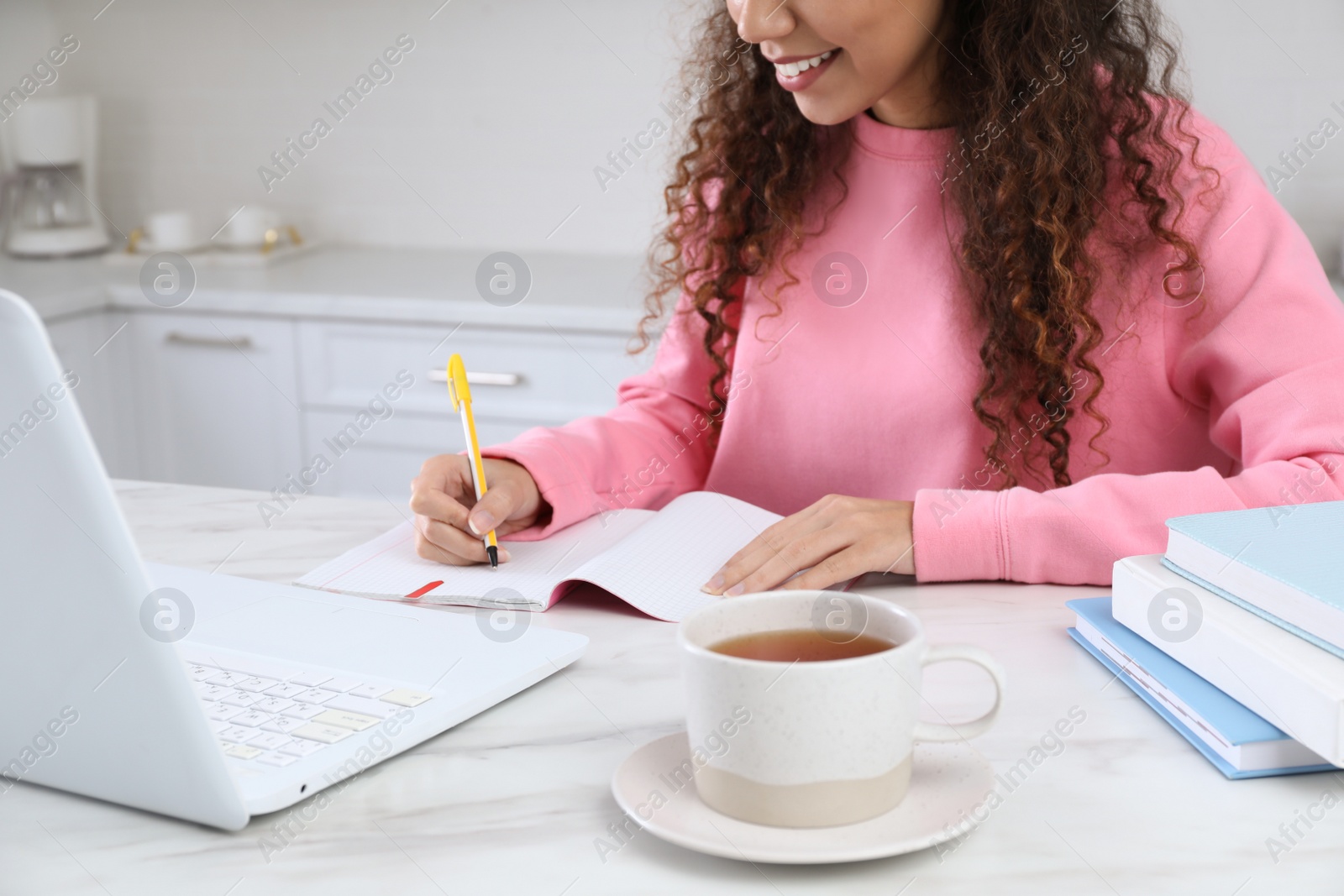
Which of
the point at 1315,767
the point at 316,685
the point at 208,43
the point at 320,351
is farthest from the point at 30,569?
the point at 208,43

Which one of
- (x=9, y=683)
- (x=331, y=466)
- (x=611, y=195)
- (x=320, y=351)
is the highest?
(x=9, y=683)

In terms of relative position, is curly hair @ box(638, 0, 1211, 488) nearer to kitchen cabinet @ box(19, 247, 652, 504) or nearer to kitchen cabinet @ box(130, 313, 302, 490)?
kitchen cabinet @ box(19, 247, 652, 504)

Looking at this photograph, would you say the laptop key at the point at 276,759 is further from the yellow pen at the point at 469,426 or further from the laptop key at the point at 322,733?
the yellow pen at the point at 469,426

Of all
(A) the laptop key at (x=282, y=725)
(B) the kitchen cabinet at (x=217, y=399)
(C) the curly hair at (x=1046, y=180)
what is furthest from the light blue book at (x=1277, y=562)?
(B) the kitchen cabinet at (x=217, y=399)

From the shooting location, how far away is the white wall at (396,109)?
262cm

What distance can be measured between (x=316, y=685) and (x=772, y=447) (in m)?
0.70

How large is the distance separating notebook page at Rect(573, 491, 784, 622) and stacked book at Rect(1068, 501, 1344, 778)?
10.3 inches

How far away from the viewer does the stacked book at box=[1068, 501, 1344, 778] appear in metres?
0.61

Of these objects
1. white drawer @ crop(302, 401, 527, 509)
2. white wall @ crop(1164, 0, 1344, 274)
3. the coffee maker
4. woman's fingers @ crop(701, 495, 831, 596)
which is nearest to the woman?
woman's fingers @ crop(701, 495, 831, 596)

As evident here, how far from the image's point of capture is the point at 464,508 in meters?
1.00

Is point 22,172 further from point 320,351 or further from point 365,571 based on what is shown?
point 365,571

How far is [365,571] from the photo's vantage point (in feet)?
3.18

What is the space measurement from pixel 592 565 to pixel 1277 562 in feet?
1.45

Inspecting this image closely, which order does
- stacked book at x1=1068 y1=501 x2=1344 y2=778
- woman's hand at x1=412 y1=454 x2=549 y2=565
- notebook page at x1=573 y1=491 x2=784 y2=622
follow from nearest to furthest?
stacked book at x1=1068 y1=501 x2=1344 y2=778 < notebook page at x1=573 y1=491 x2=784 y2=622 < woman's hand at x1=412 y1=454 x2=549 y2=565
